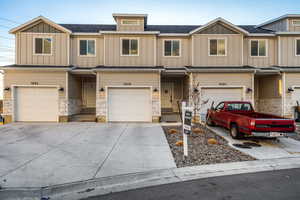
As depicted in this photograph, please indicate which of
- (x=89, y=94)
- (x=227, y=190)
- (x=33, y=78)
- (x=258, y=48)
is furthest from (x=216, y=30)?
(x=33, y=78)

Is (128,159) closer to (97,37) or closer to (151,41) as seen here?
(151,41)

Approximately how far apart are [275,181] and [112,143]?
17.9ft

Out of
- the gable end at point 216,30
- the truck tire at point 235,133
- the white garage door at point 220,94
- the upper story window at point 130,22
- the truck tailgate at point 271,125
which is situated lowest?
the truck tire at point 235,133

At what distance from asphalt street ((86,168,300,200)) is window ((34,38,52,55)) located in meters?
13.2

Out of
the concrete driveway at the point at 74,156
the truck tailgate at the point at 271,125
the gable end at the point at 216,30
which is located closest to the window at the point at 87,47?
the concrete driveway at the point at 74,156

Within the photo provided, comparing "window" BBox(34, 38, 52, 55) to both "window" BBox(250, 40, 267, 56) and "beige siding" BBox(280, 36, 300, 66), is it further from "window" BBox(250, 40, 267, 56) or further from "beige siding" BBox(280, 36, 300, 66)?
"beige siding" BBox(280, 36, 300, 66)

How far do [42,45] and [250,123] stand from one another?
561 inches

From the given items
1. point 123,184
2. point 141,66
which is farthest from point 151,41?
point 123,184

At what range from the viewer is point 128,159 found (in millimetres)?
5605

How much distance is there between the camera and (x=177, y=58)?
14078 mm

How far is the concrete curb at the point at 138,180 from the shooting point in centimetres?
364

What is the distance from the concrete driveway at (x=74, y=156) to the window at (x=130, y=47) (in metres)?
6.92

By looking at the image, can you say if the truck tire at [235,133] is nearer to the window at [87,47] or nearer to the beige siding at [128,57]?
the beige siding at [128,57]

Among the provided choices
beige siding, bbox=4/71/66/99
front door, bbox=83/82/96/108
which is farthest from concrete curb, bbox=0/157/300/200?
front door, bbox=83/82/96/108
